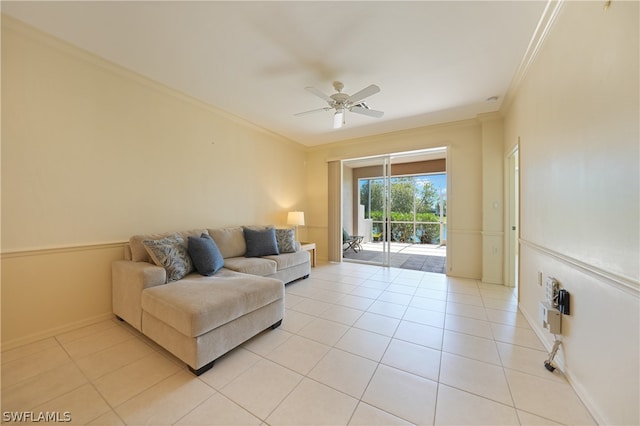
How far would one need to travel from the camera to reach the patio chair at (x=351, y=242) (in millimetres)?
5938

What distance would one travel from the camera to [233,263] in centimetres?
320

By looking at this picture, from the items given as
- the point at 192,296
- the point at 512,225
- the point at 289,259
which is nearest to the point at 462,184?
the point at 512,225

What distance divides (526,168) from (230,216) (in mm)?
4127

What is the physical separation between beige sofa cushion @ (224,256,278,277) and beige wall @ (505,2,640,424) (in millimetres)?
3032

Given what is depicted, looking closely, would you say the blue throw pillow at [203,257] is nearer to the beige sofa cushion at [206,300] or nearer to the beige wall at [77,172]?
the beige sofa cushion at [206,300]

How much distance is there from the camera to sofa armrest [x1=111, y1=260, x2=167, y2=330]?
2201 mm

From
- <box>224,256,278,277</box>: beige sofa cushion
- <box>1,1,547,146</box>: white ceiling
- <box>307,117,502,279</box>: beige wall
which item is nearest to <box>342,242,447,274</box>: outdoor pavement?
<box>307,117,502,279</box>: beige wall

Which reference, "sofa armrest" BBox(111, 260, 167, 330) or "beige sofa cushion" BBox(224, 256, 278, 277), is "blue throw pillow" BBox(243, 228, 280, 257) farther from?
"sofa armrest" BBox(111, 260, 167, 330)

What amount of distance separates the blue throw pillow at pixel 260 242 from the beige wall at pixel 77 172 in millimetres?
814

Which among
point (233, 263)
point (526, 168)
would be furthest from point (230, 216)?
point (526, 168)

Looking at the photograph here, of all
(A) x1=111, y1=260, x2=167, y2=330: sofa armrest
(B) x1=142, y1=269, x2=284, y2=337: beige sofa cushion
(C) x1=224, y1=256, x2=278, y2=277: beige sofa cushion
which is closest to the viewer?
(B) x1=142, y1=269, x2=284, y2=337: beige sofa cushion

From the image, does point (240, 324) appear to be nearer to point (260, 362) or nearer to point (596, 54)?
point (260, 362)

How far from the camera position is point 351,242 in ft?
20.2
